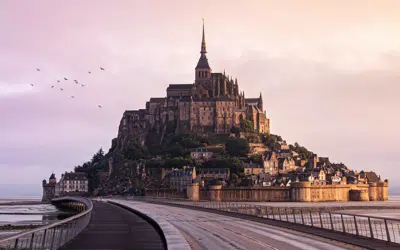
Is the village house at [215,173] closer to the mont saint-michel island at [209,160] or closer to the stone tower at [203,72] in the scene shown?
the mont saint-michel island at [209,160]

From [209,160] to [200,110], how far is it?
70.4ft

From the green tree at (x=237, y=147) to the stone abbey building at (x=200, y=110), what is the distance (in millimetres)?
10363

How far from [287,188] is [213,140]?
31302mm

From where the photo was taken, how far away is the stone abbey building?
555ft

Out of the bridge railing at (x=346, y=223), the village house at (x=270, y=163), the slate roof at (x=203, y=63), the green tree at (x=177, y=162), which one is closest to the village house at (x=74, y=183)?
the green tree at (x=177, y=162)

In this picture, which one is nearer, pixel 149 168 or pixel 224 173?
pixel 224 173

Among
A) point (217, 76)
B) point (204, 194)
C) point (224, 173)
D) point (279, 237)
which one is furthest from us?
point (217, 76)

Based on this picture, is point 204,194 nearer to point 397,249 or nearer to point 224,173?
point 224,173

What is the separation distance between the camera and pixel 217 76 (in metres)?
184

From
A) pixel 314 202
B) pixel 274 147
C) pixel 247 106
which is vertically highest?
pixel 247 106

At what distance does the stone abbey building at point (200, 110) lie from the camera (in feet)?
555

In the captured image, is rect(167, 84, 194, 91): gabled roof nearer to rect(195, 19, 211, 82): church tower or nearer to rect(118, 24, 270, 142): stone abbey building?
rect(118, 24, 270, 142): stone abbey building

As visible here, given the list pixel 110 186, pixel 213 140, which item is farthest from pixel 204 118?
pixel 110 186

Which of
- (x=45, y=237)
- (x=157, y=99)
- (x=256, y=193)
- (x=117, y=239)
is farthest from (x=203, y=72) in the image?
(x=45, y=237)
